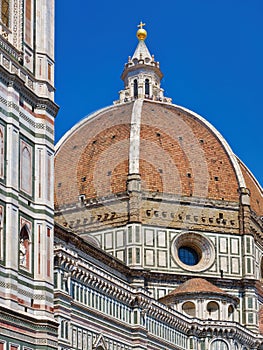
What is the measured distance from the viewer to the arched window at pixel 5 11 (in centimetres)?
2917

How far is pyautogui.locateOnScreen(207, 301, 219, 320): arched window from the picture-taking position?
258 feet

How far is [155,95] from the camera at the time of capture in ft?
328

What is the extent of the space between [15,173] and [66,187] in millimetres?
62671

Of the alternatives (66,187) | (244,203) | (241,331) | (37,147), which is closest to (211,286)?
(241,331)

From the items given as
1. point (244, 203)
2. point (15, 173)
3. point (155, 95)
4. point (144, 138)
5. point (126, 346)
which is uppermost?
point (155, 95)

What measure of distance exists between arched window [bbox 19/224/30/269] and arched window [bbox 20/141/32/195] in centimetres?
110

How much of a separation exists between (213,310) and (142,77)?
29.8m

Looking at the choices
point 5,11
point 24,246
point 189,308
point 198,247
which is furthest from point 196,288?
point 5,11

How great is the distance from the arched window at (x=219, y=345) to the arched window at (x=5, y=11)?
166 feet

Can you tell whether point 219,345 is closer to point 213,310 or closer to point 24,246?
point 213,310

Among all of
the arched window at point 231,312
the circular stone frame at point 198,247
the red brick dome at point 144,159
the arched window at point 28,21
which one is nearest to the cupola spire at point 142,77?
the red brick dome at point 144,159

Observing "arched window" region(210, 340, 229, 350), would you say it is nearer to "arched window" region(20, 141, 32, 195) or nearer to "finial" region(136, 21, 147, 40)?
"finial" region(136, 21, 147, 40)

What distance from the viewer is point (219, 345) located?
251 ft

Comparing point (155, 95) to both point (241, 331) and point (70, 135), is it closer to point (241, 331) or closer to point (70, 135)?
point (70, 135)
